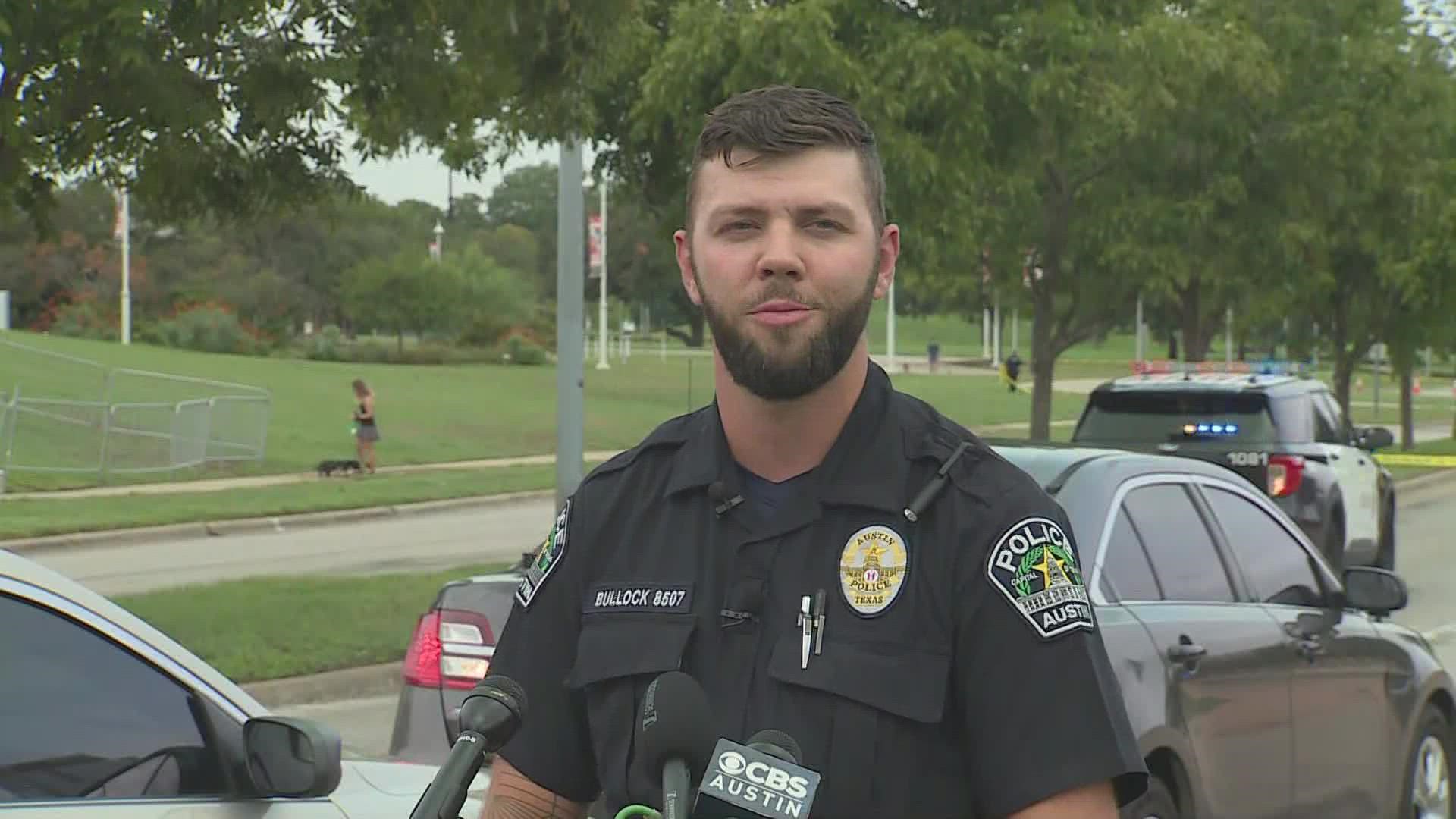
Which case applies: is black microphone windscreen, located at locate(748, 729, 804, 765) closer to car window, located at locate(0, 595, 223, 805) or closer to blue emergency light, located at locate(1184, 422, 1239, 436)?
car window, located at locate(0, 595, 223, 805)

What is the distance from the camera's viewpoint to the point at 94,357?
47.6 metres

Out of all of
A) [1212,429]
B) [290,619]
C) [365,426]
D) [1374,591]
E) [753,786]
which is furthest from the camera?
[365,426]

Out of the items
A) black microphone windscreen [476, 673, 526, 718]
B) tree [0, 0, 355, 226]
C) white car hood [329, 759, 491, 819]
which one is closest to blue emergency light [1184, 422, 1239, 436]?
tree [0, 0, 355, 226]

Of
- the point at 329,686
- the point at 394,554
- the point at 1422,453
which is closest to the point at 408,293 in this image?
the point at 1422,453

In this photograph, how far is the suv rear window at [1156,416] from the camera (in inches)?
579

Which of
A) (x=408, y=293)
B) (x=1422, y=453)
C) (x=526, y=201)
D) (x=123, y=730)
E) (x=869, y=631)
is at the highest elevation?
(x=526, y=201)

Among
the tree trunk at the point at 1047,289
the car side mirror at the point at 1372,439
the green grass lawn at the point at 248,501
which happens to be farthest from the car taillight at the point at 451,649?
the green grass lawn at the point at 248,501

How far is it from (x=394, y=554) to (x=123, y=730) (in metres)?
16.8

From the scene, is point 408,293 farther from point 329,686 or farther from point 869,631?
point 869,631

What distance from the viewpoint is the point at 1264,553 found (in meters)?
7.13

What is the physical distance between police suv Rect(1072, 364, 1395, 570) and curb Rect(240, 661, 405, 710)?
195 inches

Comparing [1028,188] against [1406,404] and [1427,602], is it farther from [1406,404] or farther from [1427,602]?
[1406,404]

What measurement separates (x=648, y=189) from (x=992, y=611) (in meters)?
14.7

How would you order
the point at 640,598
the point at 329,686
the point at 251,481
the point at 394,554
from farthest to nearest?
the point at 251,481
the point at 394,554
the point at 329,686
the point at 640,598
